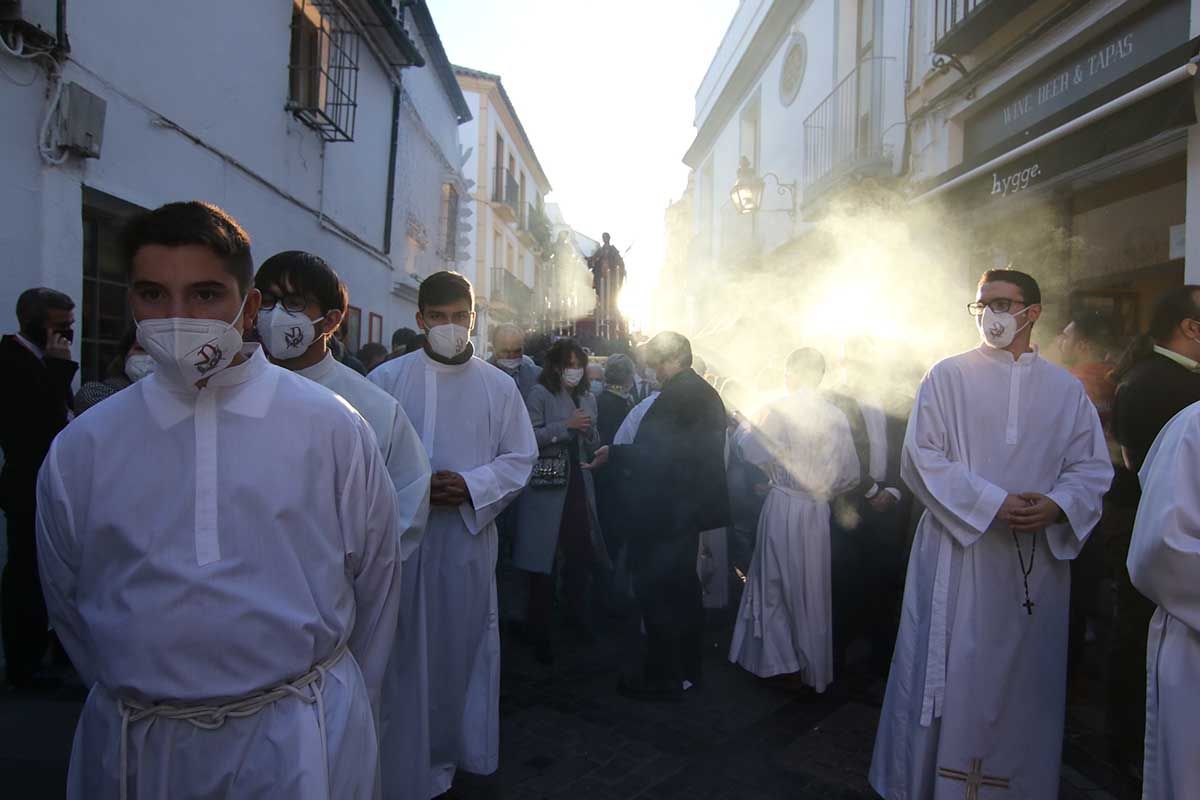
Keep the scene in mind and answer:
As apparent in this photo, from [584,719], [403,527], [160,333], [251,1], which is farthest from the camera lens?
[251,1]

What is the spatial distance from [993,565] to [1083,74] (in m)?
5.37

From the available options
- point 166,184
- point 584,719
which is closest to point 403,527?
point 584,719

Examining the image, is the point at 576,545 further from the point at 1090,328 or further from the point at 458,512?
the point at 1090,328

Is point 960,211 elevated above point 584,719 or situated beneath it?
elevated above

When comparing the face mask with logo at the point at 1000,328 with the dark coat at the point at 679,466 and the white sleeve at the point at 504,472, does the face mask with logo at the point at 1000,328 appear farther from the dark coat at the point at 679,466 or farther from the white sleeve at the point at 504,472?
the white sleeve at the point at 504,472

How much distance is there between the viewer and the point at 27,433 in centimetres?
421

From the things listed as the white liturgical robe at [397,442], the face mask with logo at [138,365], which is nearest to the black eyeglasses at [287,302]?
the white liturgical robe at [397,442]

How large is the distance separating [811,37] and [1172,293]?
37.5ft

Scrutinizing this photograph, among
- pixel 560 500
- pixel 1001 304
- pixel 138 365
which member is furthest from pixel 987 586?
pixel 138 365

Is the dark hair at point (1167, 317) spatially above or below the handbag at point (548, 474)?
above

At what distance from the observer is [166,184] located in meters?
6.66

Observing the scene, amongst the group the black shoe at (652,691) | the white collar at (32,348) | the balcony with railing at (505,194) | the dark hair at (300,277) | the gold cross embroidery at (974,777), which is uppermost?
the balcony with railing at (505,194)

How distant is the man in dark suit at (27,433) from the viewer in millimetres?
4195

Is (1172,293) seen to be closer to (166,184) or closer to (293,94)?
(166,184)
